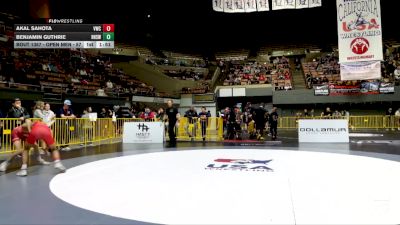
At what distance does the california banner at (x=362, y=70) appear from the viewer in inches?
501

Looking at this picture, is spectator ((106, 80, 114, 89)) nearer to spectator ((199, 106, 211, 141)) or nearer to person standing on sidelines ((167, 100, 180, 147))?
spectator ((199, 106, 211, 141))

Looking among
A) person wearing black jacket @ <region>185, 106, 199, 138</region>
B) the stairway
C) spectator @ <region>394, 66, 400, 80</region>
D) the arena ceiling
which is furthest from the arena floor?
the arena ceiling

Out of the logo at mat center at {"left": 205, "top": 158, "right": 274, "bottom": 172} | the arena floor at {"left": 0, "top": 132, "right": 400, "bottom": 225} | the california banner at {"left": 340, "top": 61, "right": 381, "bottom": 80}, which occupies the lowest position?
the arena floor at {"left": 0, "top": 132, "right": 400, "bottom": 225}

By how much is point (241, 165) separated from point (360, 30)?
865 centimetres

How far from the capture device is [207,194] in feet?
14.2

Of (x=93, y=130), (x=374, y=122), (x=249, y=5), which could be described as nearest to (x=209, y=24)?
(x=374, y=122)

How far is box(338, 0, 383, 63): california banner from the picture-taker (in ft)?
39.7

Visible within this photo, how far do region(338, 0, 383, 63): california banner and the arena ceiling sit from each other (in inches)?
842

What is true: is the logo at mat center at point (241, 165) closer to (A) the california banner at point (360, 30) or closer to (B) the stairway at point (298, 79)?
(A) the california banner at point (360, 30)

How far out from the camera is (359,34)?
12.2m

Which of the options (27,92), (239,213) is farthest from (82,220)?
(27,92)

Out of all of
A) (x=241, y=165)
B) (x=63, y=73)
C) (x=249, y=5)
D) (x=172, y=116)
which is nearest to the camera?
(x=241, y=165)

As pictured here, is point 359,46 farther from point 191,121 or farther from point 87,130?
point 87,130
